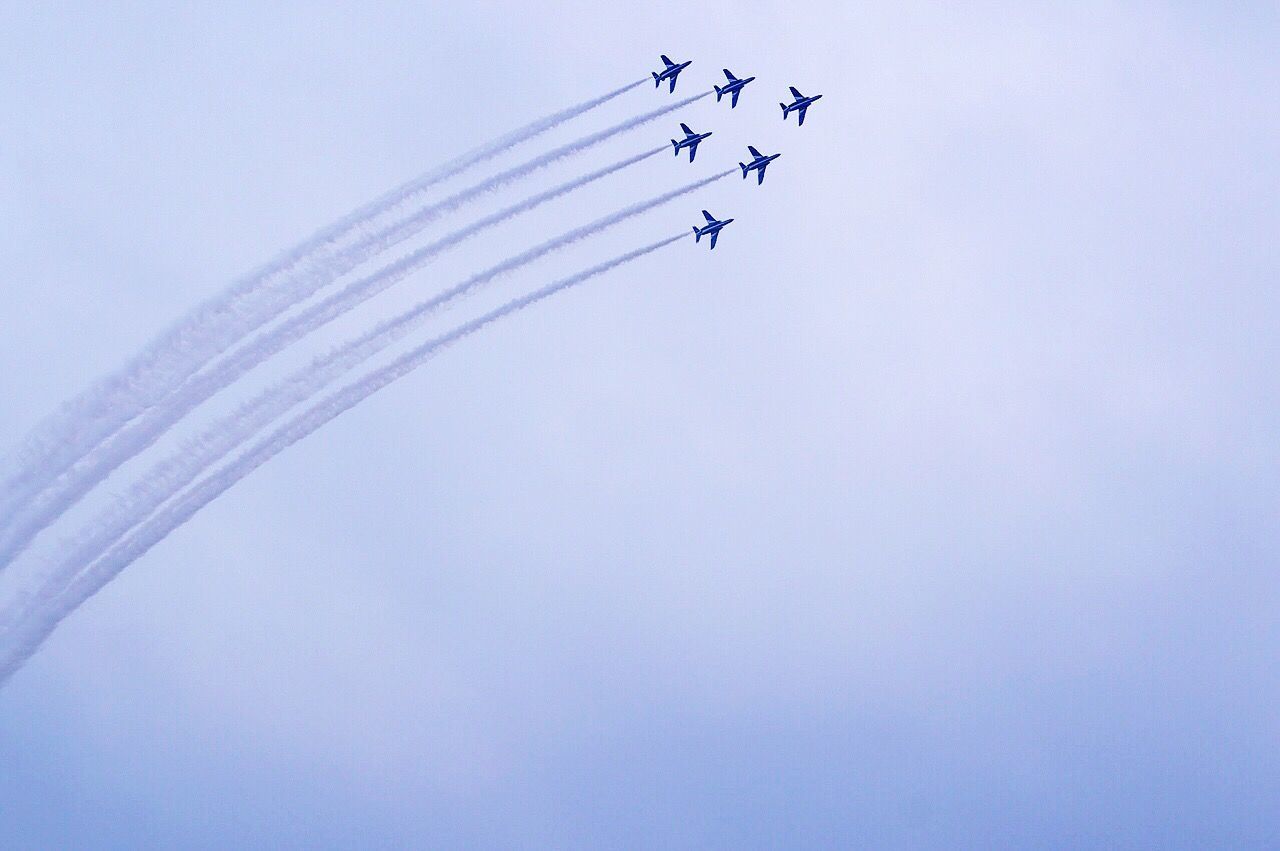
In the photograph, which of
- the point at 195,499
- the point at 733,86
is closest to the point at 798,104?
the point at 733,86

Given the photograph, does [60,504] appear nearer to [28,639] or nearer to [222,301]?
[28,639]

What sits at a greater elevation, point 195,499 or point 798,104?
point 798,104

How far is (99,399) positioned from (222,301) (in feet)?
19.0

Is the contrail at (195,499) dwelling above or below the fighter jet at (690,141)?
below

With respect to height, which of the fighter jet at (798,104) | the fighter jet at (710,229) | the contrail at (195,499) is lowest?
the contrail at (195,499)

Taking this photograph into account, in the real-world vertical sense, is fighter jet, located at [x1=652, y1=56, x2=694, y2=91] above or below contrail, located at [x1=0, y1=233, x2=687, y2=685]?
above

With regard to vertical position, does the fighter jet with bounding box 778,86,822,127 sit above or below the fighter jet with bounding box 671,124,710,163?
above

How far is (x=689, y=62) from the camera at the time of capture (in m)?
78.6

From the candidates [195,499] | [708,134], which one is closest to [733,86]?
[708,134]

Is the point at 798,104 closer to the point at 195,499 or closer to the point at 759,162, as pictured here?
the point at 759,162

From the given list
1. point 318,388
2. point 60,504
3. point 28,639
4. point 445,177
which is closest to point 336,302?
point 318,388

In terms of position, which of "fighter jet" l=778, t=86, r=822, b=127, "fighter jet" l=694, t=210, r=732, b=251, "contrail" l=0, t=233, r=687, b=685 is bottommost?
"contrail" l=0, t=233, r=687, b=685

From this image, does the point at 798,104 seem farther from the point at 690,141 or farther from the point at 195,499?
the point at 195,499

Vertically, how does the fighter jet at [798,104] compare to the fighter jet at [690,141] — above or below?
above
